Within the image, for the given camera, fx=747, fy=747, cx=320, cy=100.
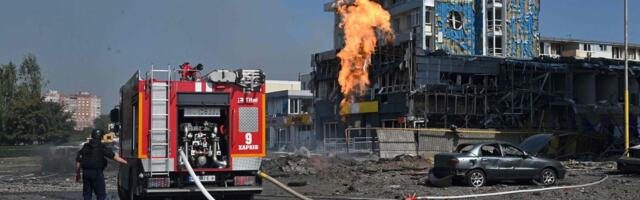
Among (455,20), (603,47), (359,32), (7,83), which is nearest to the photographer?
(359,32)

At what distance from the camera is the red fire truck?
1379 centimetres

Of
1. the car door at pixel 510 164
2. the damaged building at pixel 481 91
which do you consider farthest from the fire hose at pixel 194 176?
the damaged building at pixel 481 91

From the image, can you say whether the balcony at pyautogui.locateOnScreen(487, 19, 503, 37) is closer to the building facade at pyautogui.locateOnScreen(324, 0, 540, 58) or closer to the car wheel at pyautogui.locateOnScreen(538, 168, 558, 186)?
the building facade at pyautogui.locateOnScreen(324, 0, 540, 58)

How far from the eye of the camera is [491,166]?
67.0ft

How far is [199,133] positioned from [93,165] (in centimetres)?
206

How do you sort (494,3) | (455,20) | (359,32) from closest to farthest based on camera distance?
(359,32)
(455,20)
(494,3)

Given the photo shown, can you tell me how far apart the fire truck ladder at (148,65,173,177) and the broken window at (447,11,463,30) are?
58.2 m

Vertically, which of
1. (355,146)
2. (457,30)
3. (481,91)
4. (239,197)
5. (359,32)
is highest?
(457,30)

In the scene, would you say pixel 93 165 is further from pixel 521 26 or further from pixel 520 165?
pixel 521 26

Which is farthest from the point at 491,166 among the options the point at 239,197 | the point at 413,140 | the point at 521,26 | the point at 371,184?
the point at 521,26

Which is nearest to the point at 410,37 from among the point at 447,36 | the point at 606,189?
the point at 447,36

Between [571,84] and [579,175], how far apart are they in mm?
34593

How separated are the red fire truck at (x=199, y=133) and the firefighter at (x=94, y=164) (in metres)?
0.66

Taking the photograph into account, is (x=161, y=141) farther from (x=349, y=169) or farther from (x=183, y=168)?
(x=349, y=169)
